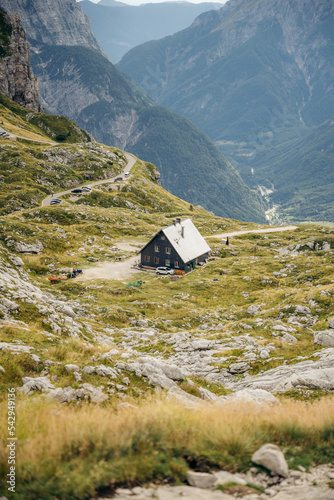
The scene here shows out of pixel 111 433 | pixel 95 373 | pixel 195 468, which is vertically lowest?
pixel 95 373

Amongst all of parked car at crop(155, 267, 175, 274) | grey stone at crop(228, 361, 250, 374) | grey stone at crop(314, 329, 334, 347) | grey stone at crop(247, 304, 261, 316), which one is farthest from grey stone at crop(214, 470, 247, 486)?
parked car at crop(155, 267, 175, 274)

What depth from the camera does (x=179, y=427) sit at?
8.72 meters

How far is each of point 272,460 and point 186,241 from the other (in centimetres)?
6059

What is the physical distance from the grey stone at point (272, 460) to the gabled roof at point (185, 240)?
55566 mm

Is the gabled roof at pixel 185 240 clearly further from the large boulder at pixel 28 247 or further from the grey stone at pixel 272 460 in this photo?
the grey stone at pixel 272 460

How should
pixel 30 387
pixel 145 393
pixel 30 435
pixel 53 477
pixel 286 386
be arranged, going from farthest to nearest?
pixel 286 386, pixel 145 393, pixel 30 387, pixel 30 435, pixel 53 477

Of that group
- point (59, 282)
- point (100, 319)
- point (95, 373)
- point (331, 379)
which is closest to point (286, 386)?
point (331, 379)

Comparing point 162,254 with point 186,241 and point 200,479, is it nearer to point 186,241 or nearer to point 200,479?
point 186,241

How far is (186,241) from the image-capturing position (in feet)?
223

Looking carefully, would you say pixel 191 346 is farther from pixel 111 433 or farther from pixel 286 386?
pixel 111 433

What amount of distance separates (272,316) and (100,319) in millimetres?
17715

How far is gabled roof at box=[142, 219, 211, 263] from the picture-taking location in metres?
64.2

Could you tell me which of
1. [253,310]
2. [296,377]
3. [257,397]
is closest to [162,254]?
[253,310]

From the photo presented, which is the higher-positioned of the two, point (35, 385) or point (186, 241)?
point (35, 385)
